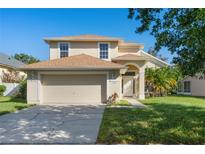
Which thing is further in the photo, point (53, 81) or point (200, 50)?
point (53, 81)

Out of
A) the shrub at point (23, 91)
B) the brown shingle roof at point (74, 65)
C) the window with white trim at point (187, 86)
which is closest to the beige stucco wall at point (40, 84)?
the brown shingle roof at point (74, 65)

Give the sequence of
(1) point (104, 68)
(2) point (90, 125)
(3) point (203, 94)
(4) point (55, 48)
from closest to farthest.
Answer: (2) point (90, 125) → (1) point (104, 68) → (4) point (55, 48) → (3) point (203, 94)

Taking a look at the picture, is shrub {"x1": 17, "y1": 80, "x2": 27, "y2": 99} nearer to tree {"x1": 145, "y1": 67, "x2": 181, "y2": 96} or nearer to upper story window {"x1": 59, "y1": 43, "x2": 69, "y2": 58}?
upper story window {"x1": 59, "y1": 43, "x2": 69, "y2": 58}

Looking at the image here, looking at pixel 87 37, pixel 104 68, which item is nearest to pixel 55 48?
pixel 87 37

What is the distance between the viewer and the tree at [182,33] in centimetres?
734

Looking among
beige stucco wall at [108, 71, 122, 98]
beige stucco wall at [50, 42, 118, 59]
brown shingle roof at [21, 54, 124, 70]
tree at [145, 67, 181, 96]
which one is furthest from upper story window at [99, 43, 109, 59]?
tree at [145, 67, 181, 96]

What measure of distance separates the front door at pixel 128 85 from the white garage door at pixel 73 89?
602 cm

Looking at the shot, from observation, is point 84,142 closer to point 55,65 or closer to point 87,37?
point 55,65

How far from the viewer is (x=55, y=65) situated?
18.4 meters

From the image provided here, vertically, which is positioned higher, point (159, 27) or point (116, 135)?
point (159, 27)

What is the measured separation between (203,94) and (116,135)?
77.1 feet

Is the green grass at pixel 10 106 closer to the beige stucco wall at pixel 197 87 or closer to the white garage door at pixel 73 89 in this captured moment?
the white garage door at pixel 73 89
